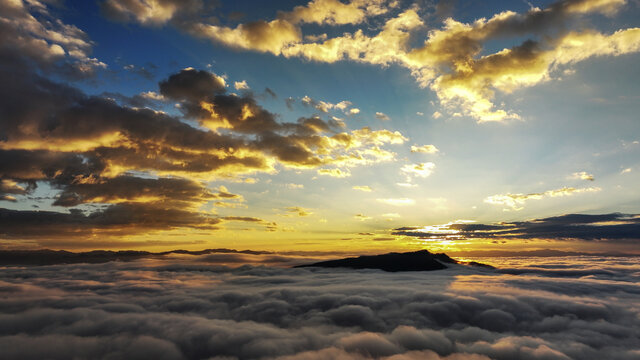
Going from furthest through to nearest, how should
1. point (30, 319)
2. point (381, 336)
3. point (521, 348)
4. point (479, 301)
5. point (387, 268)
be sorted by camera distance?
point (387, 268), point (479, 301), point (30, 319), point (381, 336), point (521, 348)

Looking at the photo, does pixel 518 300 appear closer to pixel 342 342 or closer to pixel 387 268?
pixel 342 342

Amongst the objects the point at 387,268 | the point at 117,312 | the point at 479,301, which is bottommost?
the point at 387,268

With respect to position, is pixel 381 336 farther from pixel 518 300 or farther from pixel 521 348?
pixel 518 300

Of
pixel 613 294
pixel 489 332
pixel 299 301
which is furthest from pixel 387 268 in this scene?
pixel 489 332

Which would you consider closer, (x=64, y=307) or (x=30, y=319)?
(x=30, y=319)

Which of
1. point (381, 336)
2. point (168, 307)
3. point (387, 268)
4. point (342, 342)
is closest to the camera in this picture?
point (342, 342)

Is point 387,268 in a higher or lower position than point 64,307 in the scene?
lower
